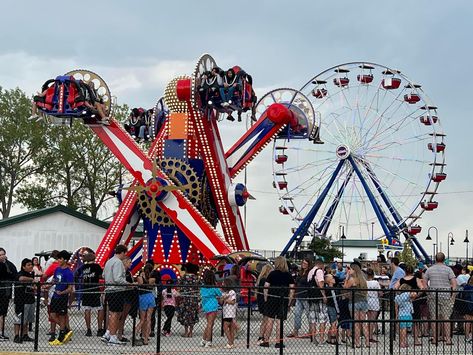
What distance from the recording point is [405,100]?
43.7 m

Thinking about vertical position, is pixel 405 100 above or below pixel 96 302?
above

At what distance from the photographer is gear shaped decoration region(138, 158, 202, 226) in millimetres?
26516

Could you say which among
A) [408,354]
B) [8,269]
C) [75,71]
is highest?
[75,71]

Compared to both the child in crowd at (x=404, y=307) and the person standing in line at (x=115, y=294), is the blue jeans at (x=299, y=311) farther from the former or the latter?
the person standing in line at (x=115, y=294)

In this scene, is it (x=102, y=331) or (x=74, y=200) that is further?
(x=74, y=200)

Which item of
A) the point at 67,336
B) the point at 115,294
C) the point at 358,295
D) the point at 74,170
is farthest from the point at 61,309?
the point at 74,170

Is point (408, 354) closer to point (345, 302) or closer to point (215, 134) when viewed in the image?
point (345, 302)

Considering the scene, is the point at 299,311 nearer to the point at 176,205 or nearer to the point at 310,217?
the point at 176,205

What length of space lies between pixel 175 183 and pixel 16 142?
1225 inches

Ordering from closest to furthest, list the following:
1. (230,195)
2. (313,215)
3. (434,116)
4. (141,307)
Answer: (141,307), (230,195), (434,116), (313,215)

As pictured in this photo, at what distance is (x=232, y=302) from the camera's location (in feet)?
51.3

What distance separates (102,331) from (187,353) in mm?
2834

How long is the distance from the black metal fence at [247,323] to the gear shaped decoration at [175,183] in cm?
895

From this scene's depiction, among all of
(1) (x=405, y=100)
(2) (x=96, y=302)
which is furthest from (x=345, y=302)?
(1) (x=405, y=100)
